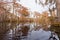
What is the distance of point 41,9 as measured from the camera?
225cm

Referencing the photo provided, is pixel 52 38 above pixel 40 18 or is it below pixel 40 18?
below

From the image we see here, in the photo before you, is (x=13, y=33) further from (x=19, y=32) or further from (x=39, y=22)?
(x=39, y=22)

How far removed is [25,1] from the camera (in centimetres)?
223

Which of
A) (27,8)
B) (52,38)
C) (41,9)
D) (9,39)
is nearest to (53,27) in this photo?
(52,38)

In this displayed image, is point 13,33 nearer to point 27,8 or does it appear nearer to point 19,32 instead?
point 19,32

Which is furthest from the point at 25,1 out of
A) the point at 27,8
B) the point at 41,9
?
the point at 41,9

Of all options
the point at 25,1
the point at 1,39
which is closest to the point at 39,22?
the point at 25,1

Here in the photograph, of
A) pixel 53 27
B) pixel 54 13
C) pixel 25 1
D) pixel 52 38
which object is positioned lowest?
pixel 52 38

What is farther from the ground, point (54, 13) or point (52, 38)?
point (54, 13)

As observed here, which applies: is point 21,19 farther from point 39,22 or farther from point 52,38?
point 52,38

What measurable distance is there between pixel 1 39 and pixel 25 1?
0.61m

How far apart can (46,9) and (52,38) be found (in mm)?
404

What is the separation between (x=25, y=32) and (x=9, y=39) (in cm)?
24

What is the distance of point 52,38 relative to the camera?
7.39 feet
